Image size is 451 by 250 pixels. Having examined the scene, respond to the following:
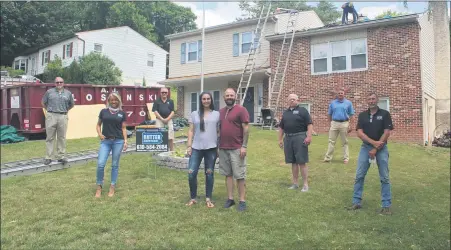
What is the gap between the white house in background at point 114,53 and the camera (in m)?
24.8

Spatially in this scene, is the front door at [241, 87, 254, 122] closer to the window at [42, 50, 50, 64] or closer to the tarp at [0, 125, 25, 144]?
the tarp at [0, 125, 25, 144]

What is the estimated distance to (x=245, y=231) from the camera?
4.13 m

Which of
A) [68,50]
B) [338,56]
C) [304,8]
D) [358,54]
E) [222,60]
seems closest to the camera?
[358,54]

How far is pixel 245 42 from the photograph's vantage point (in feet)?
62.1

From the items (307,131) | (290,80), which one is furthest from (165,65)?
(307,131)

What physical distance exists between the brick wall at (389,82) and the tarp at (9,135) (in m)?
11.5

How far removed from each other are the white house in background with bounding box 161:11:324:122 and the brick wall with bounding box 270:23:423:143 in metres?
3.19

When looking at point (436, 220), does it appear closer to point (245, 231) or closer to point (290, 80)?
point (245, 231)

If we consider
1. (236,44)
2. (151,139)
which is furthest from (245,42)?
(151,139)

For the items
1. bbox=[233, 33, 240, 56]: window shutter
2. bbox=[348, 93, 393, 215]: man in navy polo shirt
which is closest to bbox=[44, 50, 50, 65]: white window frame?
bbox=[233, 33, 240, 56]: window shutter

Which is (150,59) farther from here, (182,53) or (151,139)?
(151,139)

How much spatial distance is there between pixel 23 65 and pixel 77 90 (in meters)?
16.4

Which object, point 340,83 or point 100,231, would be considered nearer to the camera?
point 100,231

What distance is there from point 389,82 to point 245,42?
7981mm
